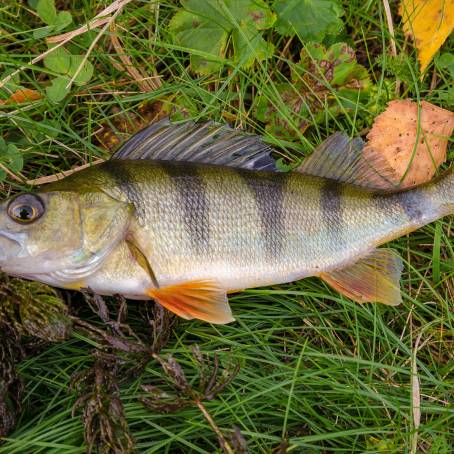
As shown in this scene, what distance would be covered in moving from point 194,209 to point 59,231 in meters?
0.54

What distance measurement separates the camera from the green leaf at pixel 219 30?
279 centimetres

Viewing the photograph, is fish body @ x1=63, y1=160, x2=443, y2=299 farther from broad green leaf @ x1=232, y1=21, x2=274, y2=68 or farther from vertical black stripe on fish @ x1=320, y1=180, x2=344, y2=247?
broad green leaf @ x1=232, y1=21, x2=274, y2=68

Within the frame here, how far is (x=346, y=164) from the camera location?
103 inches

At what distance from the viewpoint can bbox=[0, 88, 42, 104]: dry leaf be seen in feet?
9.02

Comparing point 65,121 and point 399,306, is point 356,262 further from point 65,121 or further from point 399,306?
point 65,121

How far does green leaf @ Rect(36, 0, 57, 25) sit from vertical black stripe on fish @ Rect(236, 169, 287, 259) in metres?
1.22

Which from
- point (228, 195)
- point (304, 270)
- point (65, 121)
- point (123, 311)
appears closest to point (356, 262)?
point (304, 270)

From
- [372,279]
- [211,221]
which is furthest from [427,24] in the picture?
[211,221]

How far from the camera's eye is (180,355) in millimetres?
2516

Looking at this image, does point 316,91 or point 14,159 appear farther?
point 316,91

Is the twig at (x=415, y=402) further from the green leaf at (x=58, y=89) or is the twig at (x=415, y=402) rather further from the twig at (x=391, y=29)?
the green leaf at (x=58, y=89)

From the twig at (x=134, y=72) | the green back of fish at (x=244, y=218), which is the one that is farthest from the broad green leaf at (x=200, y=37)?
the green back of fish at (x=244, y=218)

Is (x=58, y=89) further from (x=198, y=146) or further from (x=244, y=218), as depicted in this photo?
(x=244, y=218)

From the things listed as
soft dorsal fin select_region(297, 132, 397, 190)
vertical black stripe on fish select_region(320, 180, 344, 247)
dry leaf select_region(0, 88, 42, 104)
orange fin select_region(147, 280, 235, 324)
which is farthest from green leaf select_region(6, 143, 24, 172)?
vertical black stripe on fish select_region(320, 180, 344, 247)
